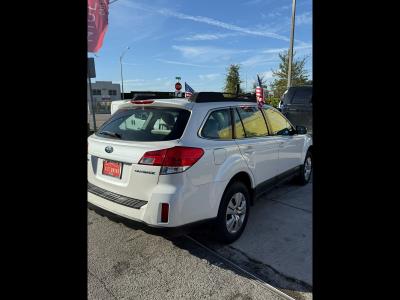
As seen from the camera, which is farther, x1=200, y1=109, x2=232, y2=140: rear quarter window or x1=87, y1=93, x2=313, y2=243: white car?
x1=200, y1=109, x2=232, y2=140: rear quarter window

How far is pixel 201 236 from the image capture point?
3.73 m

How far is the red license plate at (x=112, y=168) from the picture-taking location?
124 inches

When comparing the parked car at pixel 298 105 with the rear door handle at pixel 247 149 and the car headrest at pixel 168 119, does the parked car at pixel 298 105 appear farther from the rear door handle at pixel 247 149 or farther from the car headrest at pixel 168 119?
the car headrest at pixel 168 119

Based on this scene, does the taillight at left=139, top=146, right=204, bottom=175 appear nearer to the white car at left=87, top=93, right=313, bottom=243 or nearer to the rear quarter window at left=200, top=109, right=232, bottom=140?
the white car at left=87, top=93, right=313, bottom=243

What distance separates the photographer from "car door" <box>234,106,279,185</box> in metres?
3.76

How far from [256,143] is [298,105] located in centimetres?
672

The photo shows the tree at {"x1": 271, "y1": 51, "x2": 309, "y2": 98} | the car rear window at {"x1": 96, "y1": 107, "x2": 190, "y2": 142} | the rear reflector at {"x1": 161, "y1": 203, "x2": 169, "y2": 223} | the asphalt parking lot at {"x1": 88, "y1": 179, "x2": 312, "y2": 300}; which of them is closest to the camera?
the asphalt parking lot at {"x1": 88, "y1": 179, "x2": 312, "y2": 300}

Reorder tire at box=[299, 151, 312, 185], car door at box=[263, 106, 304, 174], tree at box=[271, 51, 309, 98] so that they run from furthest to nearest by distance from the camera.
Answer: tree at box=[271, 51, 309, 98], tire at box=[299, 151, 312, 185], car door at box=[263, 106, 304, 174]

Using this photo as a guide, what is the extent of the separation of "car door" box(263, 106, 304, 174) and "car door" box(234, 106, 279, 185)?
0.15m

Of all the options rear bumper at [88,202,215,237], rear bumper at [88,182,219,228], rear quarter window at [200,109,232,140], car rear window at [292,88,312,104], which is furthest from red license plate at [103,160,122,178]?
car rear window at [292,88,312,104]

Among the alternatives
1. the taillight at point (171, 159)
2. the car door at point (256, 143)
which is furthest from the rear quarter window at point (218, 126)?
the taillight at point (171, 159)
